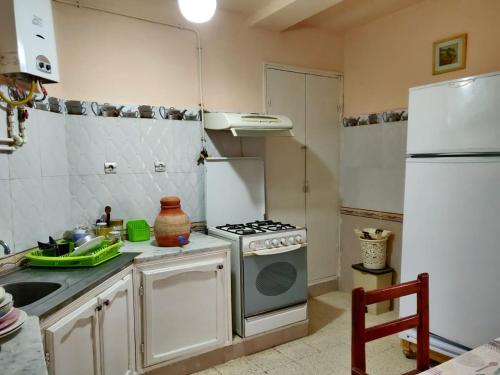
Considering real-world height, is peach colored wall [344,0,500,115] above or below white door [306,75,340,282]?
above

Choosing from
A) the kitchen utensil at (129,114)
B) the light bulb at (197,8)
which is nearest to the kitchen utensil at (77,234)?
the kitchen utensil at (129,114)

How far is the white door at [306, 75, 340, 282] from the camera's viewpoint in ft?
11.6

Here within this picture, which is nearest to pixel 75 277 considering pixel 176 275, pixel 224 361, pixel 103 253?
pixel 103 253

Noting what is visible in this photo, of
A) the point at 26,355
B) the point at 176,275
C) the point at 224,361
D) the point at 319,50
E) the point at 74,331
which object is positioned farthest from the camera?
the point at 319,50

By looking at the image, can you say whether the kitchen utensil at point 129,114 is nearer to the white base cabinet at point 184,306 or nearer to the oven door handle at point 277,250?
the white base cabinet at point 184,306

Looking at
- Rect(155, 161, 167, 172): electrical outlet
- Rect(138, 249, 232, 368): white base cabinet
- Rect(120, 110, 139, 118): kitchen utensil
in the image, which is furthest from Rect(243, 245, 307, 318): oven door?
Rect(120, 110, 139, 118): kitchen utensil

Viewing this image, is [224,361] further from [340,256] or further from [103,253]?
[340,256]

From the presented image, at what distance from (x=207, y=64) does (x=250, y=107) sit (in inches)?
20.9

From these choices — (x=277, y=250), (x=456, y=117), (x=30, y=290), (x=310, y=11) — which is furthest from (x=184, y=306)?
(x=310, y=11)

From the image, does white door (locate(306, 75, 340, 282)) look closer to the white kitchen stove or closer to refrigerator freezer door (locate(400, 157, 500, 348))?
the white kitchen stove

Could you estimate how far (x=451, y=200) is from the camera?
6.81ft

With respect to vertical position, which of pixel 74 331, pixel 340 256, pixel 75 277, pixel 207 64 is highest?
pixel 207 64

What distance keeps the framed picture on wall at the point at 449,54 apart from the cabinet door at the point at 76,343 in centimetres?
293

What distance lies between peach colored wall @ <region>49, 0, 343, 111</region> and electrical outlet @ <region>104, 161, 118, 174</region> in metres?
Answer: 0.46
